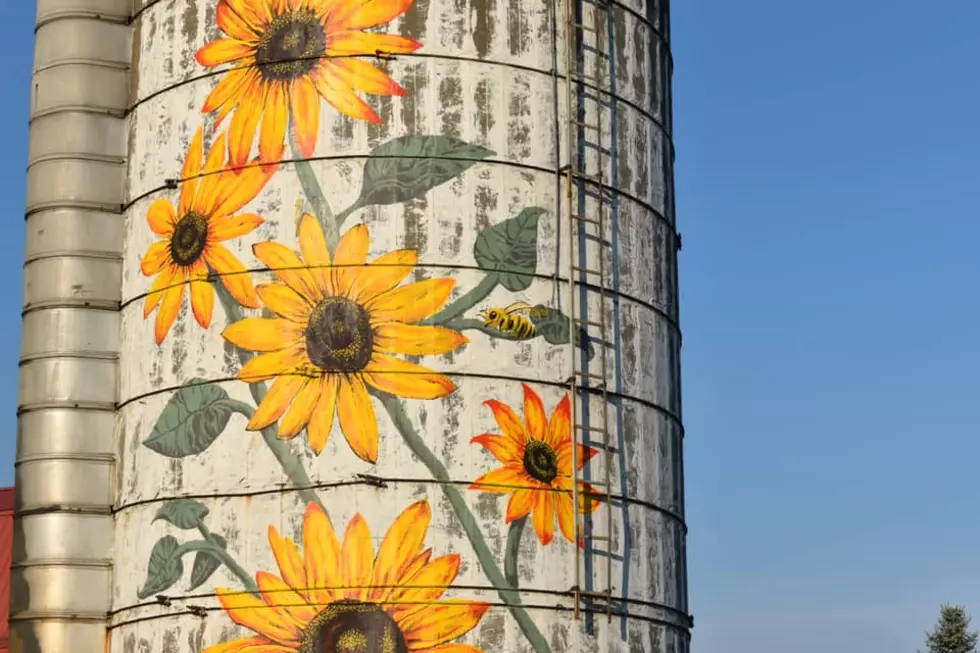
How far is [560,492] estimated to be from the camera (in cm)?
2881

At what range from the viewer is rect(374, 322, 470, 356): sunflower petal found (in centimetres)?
2850

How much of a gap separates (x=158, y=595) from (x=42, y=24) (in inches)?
447

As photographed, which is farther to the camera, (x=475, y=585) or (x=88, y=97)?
(x=88, y=97)

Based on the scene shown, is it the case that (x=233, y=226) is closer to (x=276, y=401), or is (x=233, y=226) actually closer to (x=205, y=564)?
(x=276, y=401)

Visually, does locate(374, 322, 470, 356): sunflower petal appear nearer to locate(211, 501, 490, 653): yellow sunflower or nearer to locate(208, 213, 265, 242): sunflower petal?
locate(211, 501, 490, 653): yellow sunflower

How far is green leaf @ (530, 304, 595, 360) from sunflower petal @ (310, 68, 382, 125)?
3.99m

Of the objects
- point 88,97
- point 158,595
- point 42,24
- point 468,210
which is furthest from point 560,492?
point 42,24

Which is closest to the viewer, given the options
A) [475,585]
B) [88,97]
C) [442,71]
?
[475,585]

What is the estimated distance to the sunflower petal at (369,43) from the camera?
29688 mm

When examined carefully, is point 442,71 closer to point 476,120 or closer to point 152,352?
point 476,120

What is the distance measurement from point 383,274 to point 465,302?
1.36 m

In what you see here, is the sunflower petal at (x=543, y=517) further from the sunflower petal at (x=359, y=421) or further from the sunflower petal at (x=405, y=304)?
the sunflower petal at (x=405, y=304)

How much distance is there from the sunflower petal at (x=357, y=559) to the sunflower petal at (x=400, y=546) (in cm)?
12

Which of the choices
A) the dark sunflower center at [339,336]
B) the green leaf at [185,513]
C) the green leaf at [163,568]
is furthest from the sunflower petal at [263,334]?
the green leaf at [163,568]
